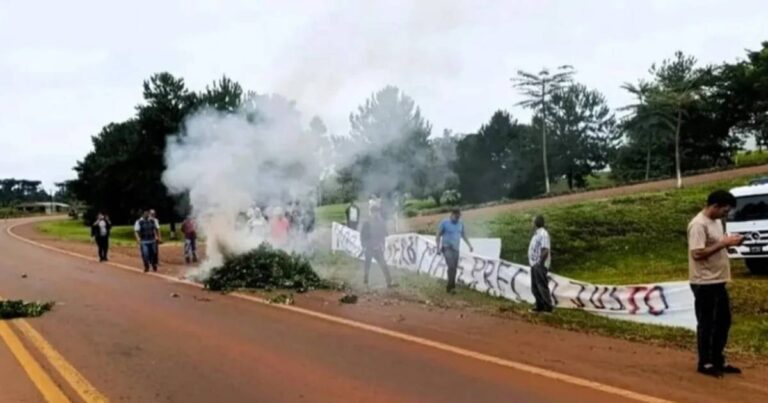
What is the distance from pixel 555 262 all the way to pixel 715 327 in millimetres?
17302

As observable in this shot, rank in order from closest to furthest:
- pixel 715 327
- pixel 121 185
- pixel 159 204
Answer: pixel 715 327, pixel 159 204, pixel 121 185

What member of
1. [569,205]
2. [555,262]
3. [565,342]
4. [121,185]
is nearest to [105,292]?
[565,342]

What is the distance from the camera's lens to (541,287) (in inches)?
536

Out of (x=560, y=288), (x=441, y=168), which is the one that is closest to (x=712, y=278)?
(x=560, y=288)

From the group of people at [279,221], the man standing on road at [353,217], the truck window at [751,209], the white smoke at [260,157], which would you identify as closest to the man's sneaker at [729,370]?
the truck window at [751,209]

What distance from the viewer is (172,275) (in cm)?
2064

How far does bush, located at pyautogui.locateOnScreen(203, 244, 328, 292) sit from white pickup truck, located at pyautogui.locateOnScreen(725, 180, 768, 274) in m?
10.1

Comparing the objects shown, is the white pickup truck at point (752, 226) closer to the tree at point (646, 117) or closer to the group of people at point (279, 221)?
the group of people at point (279, 221)

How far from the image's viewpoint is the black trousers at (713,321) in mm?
7938

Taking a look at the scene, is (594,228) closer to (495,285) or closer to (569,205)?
(569,205)

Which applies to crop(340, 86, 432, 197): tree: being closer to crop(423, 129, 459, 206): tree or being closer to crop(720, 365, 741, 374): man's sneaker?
crop(423, 129, 459, 206): tree

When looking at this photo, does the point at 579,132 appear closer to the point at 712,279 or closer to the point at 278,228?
the point at 278,228

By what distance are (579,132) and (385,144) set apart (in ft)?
172

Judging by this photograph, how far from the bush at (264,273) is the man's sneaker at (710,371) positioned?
30.9 ft
